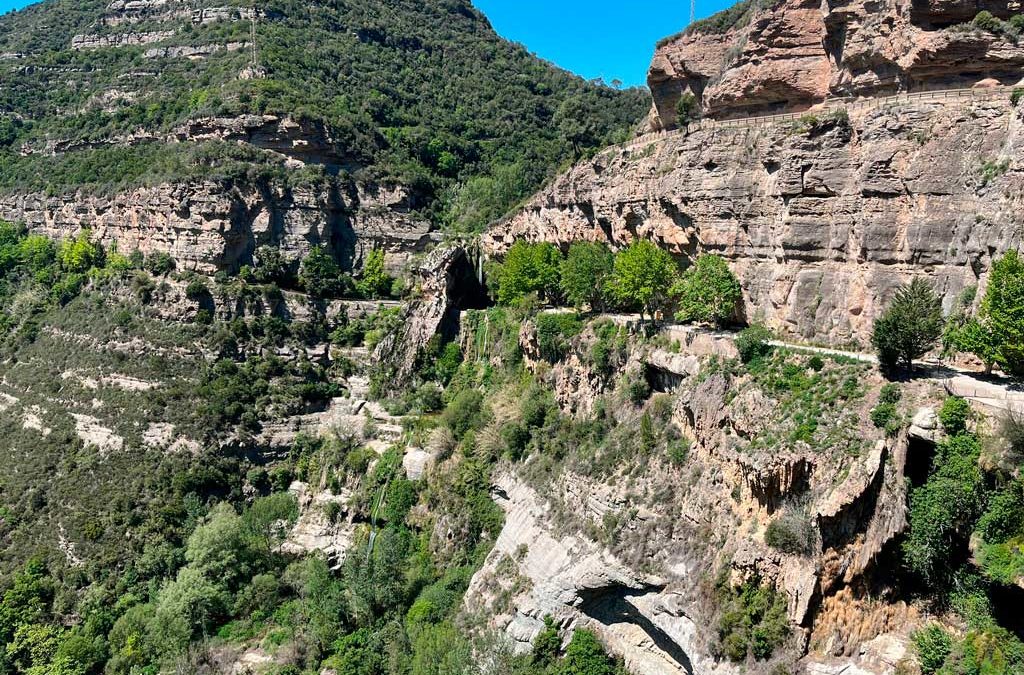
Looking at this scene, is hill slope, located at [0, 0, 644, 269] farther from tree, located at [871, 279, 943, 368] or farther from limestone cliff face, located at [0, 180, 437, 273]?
tree, located at [871, 279, 943, 368]

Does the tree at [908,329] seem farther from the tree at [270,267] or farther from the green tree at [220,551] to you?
the tree at [270,267]

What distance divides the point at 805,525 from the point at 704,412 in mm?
7287

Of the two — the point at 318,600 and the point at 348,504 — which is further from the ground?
the point at 348,504

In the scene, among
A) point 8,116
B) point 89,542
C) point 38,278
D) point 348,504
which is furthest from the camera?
point 8,116

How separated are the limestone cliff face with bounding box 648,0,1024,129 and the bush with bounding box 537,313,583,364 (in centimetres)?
1532

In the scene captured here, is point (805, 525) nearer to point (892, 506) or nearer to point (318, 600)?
point (892, 506)

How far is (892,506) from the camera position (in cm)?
2109

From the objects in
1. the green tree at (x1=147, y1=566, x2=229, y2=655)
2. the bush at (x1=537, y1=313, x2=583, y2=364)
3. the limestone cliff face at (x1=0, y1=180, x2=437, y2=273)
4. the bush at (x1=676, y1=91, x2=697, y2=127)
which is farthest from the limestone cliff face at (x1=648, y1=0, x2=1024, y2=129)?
the green tree at (x1=147, y1=566, x2=229, y2=655)

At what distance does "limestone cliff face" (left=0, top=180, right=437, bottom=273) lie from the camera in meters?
56.9

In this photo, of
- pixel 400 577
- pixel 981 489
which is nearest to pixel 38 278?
pixel 400 577

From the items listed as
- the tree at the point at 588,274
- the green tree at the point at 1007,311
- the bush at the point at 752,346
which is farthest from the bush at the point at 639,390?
the green tree at the point at 1007,311

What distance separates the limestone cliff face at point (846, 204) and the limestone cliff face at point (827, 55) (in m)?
2.03

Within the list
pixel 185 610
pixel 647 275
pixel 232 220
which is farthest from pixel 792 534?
pixel 232 220

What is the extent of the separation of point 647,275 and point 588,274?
5605mm
